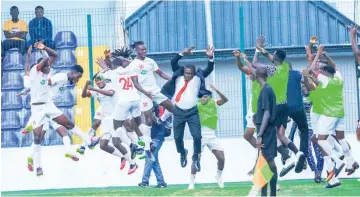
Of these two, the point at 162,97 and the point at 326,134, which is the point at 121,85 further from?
the point at 326,134

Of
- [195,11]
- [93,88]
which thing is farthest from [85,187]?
[195,11]

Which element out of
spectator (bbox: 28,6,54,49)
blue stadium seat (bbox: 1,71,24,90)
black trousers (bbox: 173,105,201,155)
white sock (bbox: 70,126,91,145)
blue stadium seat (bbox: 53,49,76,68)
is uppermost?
spectator (bbox: 28,6,54,49)

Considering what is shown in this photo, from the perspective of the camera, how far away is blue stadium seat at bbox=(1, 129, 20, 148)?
94.5ft

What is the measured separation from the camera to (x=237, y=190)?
79.2 feet

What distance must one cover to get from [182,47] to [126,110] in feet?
15.2

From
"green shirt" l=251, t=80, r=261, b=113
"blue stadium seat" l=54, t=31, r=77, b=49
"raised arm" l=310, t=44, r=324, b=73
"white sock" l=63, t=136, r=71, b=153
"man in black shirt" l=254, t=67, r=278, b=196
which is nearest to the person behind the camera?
"man in black shirt" l=254, t=67, r=278, b=196

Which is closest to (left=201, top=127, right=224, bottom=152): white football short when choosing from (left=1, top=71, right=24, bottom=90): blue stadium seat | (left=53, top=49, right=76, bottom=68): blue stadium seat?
(left=53, top=49, right=76, bottom=68): blue stadium seat

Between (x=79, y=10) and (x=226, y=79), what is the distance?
379 cm

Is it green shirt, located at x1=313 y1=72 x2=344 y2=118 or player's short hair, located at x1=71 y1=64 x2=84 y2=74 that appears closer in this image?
green shirt, located at x1=313 y1=72 x2=344 y2=118

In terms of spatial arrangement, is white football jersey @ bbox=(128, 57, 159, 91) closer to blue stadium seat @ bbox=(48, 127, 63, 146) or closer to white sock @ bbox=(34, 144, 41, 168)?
white sock @ bbox=(34, 144, 41, 168)

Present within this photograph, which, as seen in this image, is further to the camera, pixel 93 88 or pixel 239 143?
pixel 239 143

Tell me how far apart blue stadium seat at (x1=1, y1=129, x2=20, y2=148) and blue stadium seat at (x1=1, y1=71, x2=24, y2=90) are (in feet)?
3.71

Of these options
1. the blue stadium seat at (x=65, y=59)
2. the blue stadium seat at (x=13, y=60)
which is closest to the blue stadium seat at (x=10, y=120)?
the blue stadium seat at (x=13, y=60)

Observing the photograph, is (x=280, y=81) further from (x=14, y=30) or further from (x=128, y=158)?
(x=14, y=30)
